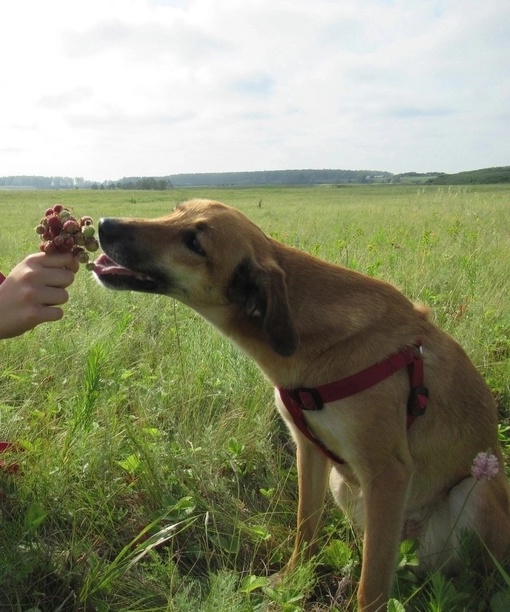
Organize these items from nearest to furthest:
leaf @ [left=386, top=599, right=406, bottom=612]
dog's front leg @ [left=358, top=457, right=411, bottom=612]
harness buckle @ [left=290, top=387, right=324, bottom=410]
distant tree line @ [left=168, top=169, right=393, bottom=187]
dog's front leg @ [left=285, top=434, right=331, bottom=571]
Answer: leaf @ [left=386, top=599, right=406, bottom=612]
dog's front leg @ [left=358, top=457, right=411, bottom=612]
harness buckle @ [left=290, top=387, right=324, bottom=410]
dog's front leg @ [left=285, top=434, right=331, bottom=571]
distant tree line @ [left=168, top=169, right=393, bottom=187]

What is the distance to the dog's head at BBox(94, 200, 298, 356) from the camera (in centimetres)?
257

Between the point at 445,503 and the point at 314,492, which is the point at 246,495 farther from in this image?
the point at 445,503

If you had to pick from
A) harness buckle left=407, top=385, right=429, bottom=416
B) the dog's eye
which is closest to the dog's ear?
the dog's eye

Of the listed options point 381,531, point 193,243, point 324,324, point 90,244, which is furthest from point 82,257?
point 381,531

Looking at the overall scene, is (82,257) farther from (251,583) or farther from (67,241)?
(251,583)

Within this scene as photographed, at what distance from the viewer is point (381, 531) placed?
7.70ft

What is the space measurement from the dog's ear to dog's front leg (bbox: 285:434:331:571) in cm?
70

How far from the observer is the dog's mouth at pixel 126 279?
262 centimetres

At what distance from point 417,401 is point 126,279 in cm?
149

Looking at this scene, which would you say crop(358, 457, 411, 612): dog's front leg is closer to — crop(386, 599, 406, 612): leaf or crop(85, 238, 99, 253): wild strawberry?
crop(386, 599, 406, 612): leaf

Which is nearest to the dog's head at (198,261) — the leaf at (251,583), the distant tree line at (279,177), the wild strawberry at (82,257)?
the wild strawberry at (82,257)

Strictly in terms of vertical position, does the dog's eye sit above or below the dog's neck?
above

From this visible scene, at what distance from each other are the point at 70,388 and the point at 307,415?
184 centimetres

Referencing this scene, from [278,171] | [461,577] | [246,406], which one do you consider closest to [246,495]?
[246,406]
